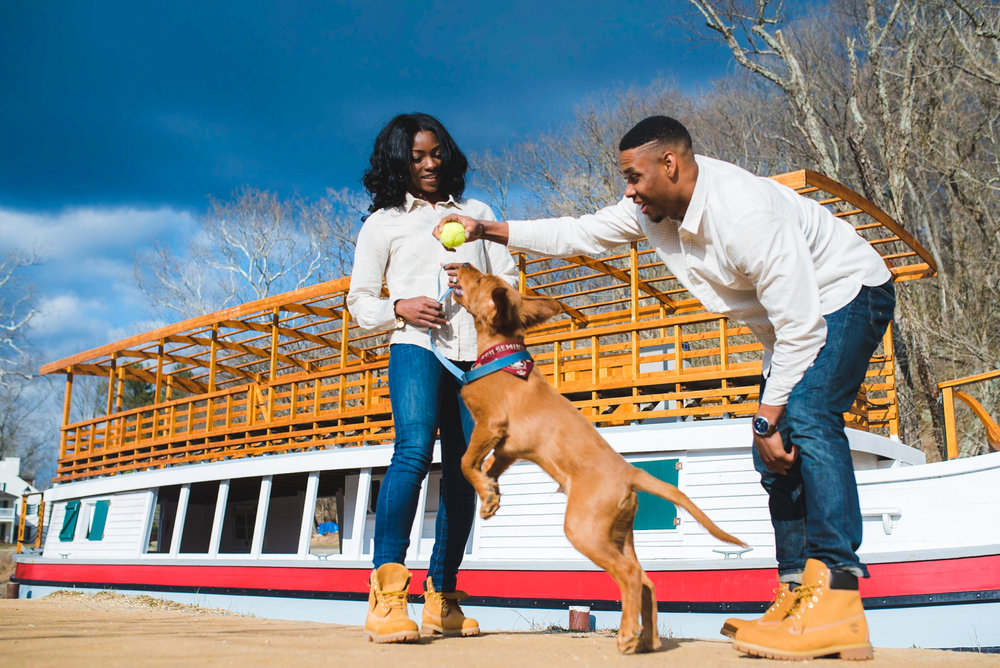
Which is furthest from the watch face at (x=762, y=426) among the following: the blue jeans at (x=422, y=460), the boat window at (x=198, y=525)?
the boat window at (x=198, y=525)

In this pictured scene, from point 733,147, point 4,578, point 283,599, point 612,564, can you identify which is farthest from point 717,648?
point 4,578

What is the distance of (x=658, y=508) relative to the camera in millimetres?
6906

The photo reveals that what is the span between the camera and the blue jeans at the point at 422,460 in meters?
3.12

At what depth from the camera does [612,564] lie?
8.10 ft

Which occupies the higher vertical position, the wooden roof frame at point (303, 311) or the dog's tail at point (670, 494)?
the wooden roof frame at point (303, 311)

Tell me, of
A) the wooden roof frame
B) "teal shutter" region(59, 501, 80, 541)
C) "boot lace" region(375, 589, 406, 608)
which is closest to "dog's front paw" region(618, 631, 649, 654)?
"boot lace" region(375, 589, 406, 608)

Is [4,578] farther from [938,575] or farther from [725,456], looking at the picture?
[938,575]

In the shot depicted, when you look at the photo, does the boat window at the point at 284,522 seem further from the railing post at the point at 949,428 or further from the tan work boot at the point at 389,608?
the tan work boot at the point at 389,608

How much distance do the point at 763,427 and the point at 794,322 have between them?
1.22 ft

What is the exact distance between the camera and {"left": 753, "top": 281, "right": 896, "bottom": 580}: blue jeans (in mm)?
2490

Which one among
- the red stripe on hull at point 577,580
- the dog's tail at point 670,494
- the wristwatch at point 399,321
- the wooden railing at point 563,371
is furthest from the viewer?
the wooden railing at point 563,371

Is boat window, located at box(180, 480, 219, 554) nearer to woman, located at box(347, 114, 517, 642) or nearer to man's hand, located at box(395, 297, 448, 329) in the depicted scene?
woman, located at box(347, 114, 517, 642)

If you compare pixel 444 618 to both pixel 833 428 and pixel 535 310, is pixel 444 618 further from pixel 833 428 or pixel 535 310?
pixel 833 428

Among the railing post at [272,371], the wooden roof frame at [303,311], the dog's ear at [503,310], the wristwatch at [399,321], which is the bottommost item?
the dog's ear at [503,310]
